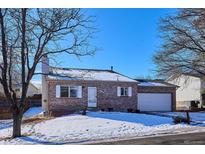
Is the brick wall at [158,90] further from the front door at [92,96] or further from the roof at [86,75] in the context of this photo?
the front door at [92,96]

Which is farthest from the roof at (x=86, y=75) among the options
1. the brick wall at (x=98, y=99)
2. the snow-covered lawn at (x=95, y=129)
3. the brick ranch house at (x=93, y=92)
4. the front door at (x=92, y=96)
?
the snow-covered lawn at (x=95, y=129)

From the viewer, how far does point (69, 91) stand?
27.6m

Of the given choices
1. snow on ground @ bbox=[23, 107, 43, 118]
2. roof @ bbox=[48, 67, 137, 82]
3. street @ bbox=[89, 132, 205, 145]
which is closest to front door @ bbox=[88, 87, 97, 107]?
roof @ bbox=[48, 67, 137, 82]

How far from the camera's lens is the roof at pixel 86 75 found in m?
27.3

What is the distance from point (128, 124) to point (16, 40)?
7182mm

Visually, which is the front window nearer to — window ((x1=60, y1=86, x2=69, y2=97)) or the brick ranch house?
the brick ranch house

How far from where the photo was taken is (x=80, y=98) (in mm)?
27922

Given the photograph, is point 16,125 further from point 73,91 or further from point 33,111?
point 33,111

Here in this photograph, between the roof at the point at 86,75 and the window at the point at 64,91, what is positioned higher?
the roof at the point at 86,75

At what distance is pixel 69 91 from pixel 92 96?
1839 mm

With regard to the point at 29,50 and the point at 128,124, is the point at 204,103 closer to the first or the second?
the point at 128,124

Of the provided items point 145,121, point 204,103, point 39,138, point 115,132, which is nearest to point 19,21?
point 39,138

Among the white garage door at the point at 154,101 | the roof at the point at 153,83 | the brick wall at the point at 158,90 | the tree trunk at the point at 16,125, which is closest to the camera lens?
the tree trunk at the point at 16,125
